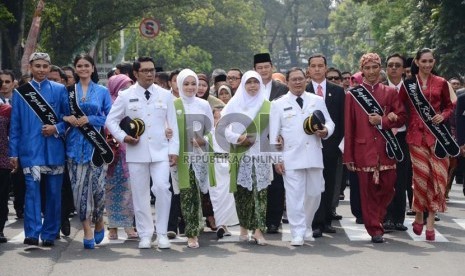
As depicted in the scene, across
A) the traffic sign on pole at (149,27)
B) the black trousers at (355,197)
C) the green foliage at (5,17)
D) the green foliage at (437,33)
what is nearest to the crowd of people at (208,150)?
the black trousers at (355,197)

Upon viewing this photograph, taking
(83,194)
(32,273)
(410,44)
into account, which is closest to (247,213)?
(83,194)

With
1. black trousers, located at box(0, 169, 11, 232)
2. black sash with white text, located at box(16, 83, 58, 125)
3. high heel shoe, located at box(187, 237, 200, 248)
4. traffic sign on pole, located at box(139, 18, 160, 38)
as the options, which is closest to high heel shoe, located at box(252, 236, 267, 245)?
high heel shoe, located at box(187, 237, 200, 248)

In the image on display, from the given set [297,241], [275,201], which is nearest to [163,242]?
[297,241]

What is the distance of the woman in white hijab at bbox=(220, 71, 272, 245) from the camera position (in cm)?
1168

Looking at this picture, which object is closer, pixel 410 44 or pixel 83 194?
pixel 83 194

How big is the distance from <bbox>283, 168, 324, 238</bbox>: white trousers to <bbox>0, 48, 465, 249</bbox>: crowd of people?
0.01 meters

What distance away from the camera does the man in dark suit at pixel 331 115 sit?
12477 mm

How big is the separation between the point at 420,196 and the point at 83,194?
12.0 feet

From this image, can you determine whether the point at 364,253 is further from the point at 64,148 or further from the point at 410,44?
the point at 410,44

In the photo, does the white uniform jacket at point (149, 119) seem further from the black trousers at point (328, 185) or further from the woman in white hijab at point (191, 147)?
the black trousers at point (328, 185)

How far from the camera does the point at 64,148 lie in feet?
37.2

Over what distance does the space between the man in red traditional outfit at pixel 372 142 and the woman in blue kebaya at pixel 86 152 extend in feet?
8.91

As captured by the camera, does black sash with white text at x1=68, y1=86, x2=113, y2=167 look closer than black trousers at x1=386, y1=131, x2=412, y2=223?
Yes

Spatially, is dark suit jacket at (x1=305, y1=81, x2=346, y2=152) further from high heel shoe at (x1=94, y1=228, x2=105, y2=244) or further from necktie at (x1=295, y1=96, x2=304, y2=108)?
high heel shoe at (x1=94, y1=228, x2=105, y2=244)
